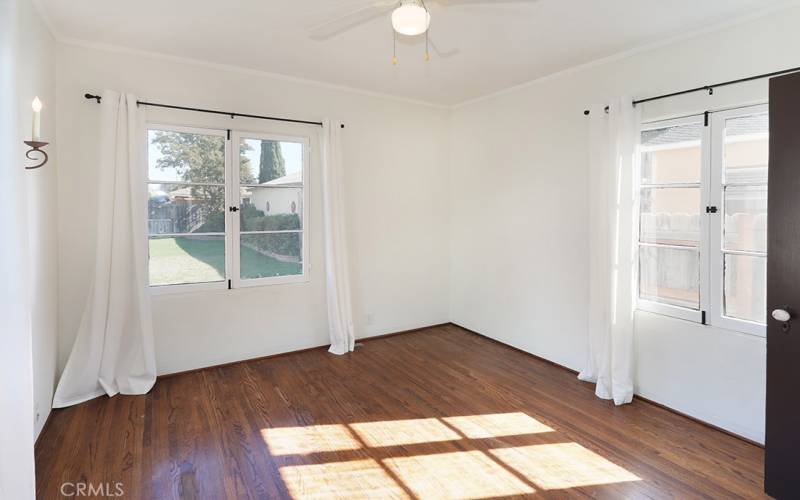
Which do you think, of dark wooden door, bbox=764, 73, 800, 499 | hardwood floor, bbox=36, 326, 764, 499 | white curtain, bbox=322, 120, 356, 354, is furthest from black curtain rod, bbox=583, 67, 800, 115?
white curtain, bbox=322, 120, 356, 354

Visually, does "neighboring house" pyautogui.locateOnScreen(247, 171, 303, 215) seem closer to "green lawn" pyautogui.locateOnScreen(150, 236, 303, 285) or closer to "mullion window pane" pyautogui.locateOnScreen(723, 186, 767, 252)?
"green lawn" pyautogui.locateOnScreen(150, 236, 303, 285)

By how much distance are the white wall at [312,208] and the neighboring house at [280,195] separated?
0.57ft

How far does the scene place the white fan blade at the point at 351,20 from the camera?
8.76ft

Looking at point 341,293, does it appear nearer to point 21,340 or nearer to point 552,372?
point 552,372

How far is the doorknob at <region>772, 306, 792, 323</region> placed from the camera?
2104 millimetres

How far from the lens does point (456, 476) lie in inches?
93.1

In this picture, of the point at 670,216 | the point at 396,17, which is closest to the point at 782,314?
the point at 670,216

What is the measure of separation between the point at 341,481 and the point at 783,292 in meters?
2.45

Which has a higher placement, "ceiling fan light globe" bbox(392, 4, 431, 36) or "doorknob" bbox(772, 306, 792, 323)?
"ceiling fan light globe" bbox(392, 4, 431, 36)

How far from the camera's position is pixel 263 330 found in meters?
4.12

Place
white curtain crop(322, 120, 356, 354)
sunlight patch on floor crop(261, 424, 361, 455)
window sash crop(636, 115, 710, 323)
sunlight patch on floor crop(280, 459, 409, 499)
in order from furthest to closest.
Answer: white curtain crop(322, 120, 356, 354) → window sash crop(636, 115, 710, 323) → sunlight patch on floor crop(261, 424, 361, 455) → sunlight patch on floor crop(280, 459, 409, 499)

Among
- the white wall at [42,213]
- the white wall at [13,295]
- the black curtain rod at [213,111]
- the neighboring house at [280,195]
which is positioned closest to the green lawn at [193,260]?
the neighboring house at [280,195]

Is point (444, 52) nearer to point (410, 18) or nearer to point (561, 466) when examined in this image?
point (410, 18)

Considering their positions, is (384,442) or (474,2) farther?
(384,442)
